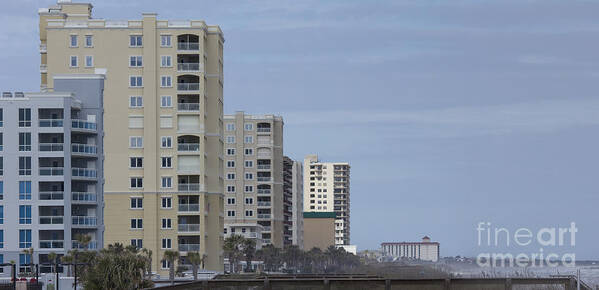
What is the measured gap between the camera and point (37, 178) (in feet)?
391

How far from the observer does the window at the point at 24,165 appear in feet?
390

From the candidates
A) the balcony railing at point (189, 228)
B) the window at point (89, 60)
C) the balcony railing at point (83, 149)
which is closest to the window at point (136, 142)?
the window at point (89, 60)

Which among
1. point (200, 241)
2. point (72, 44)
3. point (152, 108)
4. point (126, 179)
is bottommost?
point (200, 241)

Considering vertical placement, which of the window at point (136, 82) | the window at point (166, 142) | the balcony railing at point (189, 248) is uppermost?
the window at point (136, 82)

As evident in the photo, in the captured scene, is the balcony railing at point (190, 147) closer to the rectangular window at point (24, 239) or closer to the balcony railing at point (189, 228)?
the balcony railing at point (189, 228)

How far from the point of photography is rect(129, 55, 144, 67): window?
5408 inches

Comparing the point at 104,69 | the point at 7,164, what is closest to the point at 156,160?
the point at 104,69

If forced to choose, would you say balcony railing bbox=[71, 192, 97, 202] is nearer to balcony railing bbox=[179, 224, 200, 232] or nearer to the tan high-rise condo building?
the tan high-rise condo building

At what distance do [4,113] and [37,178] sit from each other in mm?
8459

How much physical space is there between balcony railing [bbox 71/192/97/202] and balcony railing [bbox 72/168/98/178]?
216cm

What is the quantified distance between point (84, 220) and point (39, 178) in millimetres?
7571

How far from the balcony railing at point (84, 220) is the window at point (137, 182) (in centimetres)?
1283

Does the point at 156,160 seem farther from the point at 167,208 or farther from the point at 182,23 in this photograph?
the point at 182,23

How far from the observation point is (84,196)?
403 ft
